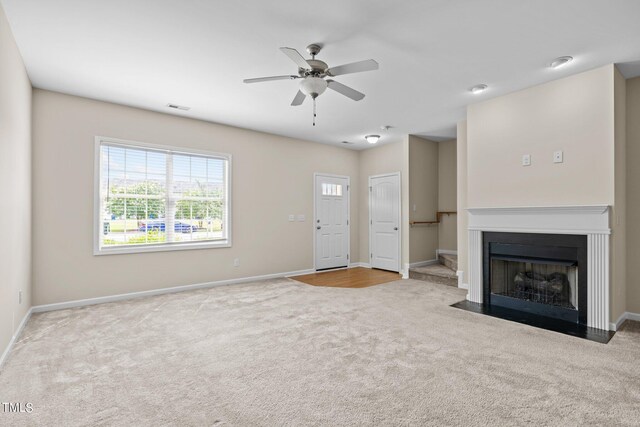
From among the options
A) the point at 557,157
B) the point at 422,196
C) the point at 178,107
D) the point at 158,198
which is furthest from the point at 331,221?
the point at 557,157

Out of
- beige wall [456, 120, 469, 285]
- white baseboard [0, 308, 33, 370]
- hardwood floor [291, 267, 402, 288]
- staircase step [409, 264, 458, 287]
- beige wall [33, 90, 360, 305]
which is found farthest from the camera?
hardwood floor [291, 267, 402, 288]

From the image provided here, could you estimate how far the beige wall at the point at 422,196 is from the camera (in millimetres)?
6324

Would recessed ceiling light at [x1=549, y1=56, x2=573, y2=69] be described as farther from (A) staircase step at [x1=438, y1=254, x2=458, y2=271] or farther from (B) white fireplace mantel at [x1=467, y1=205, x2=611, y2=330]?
(A) staircase step at [x1=438, y1=254, x2=458, y2=271]

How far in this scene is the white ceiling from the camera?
2.43 metres

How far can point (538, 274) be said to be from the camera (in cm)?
391

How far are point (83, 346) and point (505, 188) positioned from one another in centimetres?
494

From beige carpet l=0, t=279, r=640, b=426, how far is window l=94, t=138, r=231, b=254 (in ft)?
3.87

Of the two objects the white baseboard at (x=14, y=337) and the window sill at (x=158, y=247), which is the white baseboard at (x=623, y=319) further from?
the white baseboard at (x=14, y=337)

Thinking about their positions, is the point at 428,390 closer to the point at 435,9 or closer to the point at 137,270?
the point at 435,9

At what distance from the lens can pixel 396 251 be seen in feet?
21.4

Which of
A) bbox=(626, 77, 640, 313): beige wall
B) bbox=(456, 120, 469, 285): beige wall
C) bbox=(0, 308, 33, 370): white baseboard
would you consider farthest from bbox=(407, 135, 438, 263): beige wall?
bbox=(0, 308, 33, 370): white baseboard

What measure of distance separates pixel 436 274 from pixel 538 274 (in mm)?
1762

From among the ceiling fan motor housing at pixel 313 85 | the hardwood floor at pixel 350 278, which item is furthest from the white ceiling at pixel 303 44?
the hardwood floor at pixel 350 278

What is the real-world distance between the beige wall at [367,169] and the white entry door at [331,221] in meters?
0.39
